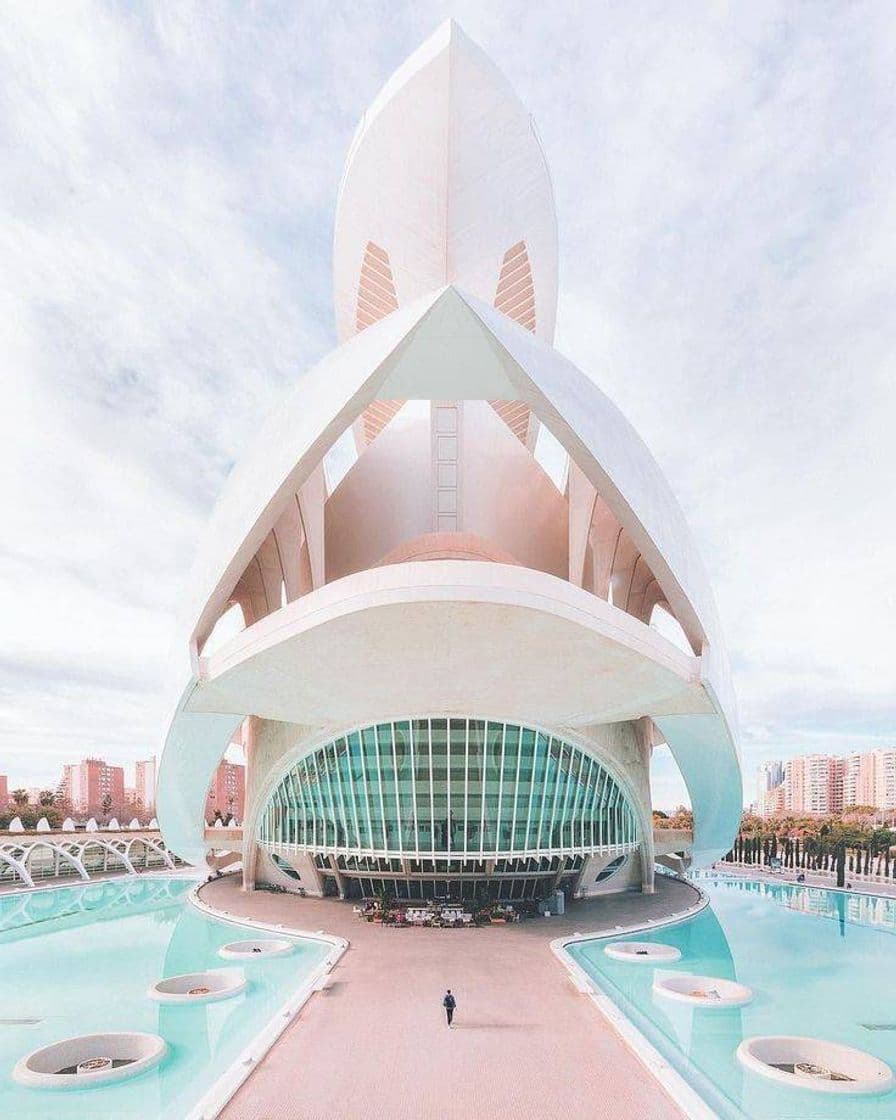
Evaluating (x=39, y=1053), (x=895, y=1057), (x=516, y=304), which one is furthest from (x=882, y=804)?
(x=39, y=1053)

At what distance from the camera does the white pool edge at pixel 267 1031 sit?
7953mm

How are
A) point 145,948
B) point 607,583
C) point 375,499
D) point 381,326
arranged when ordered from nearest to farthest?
1. point 381,326
2. point 145,948
3. point 607,583
4. point 375,499

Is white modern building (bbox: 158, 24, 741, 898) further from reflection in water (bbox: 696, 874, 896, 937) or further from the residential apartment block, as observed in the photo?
the residential apartment block

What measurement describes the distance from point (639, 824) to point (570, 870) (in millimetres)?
2779

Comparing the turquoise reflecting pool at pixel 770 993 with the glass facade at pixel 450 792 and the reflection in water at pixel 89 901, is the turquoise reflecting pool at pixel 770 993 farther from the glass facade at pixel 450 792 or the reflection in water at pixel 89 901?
the reflection in water at pixel 89 901

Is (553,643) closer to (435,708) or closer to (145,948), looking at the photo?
(435,708)

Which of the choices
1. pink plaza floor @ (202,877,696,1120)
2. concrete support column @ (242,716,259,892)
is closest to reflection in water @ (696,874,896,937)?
pink plaza floor @ (202,877,696,1120)

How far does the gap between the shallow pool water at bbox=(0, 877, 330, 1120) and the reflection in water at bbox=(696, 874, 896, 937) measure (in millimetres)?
15068

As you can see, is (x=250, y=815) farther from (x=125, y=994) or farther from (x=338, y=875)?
(x=125, y=994)

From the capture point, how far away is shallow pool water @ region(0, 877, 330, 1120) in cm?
870

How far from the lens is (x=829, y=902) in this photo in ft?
81.3

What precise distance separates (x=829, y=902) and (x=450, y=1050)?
20.3 meters

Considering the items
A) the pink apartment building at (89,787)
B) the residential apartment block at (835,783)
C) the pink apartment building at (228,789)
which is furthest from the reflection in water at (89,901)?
the residential apartment block at (835,783)

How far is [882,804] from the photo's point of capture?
3637 inches
